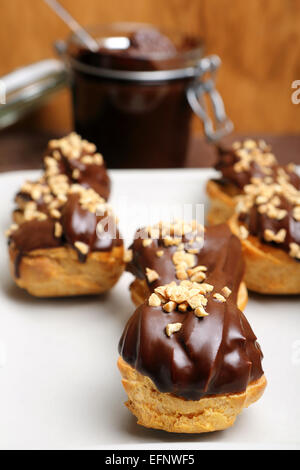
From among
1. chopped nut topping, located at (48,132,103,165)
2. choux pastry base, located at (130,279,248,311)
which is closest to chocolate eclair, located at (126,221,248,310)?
choux pastry base, located at (130,279,248,311)

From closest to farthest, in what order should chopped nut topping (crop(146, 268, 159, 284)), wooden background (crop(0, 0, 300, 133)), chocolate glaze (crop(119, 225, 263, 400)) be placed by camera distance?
chocolate glaze (crop(119, 225, 263, 400)) → chopped nut topping (crop(146, 268, 159, 284)) → wooden background (crop(0, 0, 300, 133))

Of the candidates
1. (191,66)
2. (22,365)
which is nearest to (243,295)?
(22,365)

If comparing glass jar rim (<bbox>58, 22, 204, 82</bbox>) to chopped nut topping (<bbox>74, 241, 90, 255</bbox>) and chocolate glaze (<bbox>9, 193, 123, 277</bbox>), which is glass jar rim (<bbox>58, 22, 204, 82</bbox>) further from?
chopped nut topping (<bbox>74, 241, 90, 255</bbox>)

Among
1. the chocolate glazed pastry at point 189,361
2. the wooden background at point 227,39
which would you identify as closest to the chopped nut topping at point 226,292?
the chocolate glazed pastry at point 189,361

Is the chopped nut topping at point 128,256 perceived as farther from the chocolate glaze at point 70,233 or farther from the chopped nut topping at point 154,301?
the chopped nut topping at point 154,301

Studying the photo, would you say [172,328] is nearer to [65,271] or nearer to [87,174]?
[65,271]
